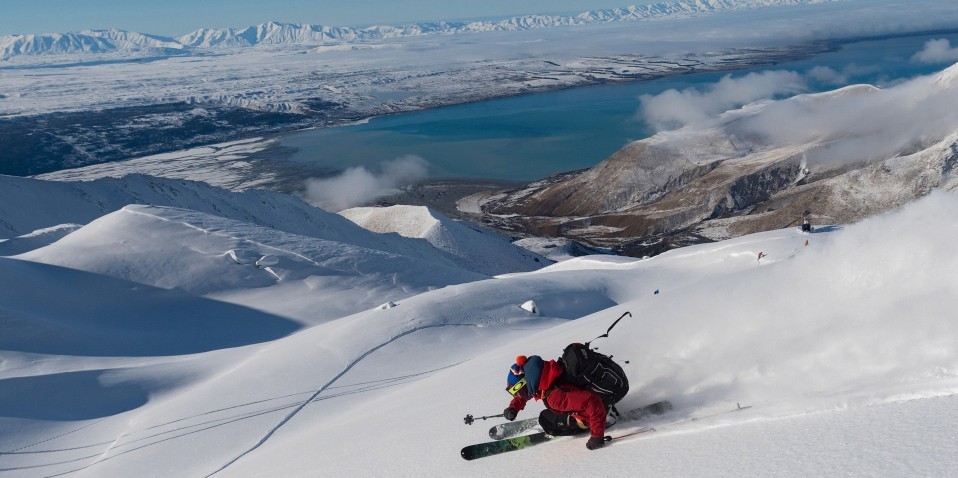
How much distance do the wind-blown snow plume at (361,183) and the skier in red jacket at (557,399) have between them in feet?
361

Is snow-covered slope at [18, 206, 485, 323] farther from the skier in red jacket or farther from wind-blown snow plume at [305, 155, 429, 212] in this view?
wind-blown snow plume at [305, 155, 429, 212]

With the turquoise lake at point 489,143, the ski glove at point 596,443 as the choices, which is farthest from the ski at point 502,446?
the turquoise lake at point 489,143

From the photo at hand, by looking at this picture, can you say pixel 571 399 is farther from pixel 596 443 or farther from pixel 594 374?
pixel 596 443

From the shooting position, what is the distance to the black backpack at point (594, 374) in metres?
5.76

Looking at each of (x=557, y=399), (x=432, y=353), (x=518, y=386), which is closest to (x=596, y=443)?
(x=557, y=399)

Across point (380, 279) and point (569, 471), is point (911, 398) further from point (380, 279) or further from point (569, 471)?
point (380, 279)

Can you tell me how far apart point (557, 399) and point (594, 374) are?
1.26 ft

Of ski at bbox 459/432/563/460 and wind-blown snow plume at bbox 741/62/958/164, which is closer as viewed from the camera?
ski at bbox 459/432/563/460

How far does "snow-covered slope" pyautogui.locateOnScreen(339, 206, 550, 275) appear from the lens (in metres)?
60.0

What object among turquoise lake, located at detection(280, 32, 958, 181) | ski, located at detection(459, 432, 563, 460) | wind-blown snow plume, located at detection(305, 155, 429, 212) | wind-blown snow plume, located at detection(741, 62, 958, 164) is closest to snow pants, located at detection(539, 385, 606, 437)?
ski, located at detection(459, 432, 563, 460)

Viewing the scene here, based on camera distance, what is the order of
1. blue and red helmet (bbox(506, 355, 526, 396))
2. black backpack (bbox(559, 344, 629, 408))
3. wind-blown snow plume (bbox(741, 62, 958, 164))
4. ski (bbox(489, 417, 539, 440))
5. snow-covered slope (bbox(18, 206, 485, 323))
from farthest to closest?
wind-blown snow plume (bbox(741, 62, 958, 164)) < snow-covered slope (bbox(18, 206, 485, 323)) < ski (bbox(489, 417, 539, 440)) < blue and red helmet (bbox(506, 355, 526, 396)) < black backpack (bbox(559, 344, 629, 408))

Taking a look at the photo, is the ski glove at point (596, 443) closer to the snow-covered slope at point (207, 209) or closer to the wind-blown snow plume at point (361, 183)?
the snow-covered slope at point (207, 209)

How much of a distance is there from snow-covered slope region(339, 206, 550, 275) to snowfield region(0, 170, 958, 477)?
1242 inches

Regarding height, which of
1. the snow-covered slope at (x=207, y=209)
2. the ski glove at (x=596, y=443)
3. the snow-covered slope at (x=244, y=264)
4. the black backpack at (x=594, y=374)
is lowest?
the snow-covered slope at (x=207, y=209)
